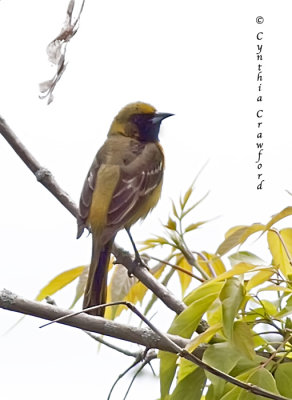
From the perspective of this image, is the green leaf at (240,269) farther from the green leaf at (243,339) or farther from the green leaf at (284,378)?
the green leaf at (284,378)

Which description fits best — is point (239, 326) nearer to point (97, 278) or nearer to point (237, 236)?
point (237, 236)

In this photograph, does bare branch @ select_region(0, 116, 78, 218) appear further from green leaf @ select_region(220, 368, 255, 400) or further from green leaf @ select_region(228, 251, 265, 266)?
green leaf @ select_region(220, 368, 255, 400)

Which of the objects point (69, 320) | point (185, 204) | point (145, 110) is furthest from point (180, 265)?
point (145, 110)

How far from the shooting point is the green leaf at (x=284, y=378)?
75.4 inches

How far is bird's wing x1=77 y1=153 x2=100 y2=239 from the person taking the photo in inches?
120

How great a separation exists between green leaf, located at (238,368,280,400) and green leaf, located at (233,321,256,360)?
68 millimetres

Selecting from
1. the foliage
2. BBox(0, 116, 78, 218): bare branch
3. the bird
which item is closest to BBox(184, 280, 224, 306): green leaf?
the foliage

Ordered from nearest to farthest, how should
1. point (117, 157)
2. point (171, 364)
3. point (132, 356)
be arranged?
point (171, 364) < point (132, 356) < point (117, 157)

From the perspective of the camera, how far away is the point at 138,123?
164 inches

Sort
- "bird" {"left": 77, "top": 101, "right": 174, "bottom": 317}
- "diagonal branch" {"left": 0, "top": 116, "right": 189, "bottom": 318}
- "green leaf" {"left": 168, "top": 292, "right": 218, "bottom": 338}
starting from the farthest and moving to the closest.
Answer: "bird" {"left": 77, "top": 101, "right": 174, "bottom": 317} < "diagonal branch" {"left": 0, "top": 116, "right": 189, "bottom": 318} < "green leaf" {"left": 168, "top": 292, "right": 218, "bottom": 338}

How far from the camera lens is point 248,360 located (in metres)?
1.92

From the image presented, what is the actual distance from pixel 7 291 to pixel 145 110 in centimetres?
248

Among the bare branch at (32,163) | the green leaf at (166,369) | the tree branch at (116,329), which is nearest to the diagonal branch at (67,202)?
the bare branch at (32,163)

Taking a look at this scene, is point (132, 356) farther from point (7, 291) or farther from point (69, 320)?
point (7, 291)
